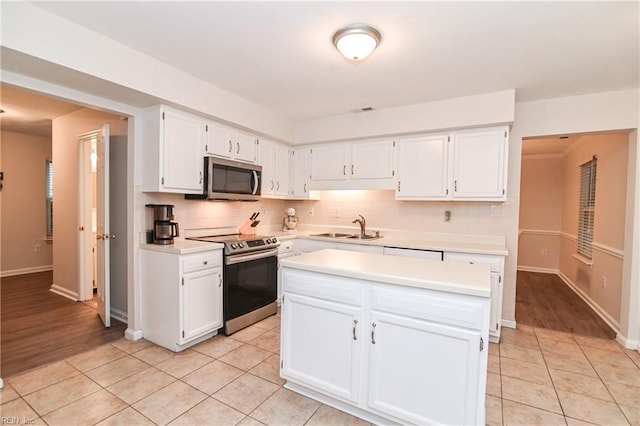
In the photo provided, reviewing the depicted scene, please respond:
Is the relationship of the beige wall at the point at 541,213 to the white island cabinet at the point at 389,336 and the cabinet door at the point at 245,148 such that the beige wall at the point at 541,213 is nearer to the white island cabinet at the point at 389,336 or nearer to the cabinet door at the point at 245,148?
the cabinet door at the point at 245,148

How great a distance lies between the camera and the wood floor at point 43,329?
2.62m

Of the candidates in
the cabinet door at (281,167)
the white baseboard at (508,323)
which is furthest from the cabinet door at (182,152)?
the white baseboard at (508,323)

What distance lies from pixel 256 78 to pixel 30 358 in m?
3.09

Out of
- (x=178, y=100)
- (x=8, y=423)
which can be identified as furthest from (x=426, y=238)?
(x=8, y=423)

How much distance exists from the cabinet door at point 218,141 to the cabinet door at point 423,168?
6.54ft

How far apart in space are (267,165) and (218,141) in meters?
0.84

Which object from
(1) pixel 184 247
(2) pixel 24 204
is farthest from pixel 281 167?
(2) pixel 24 204

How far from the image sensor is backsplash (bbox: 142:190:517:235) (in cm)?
349

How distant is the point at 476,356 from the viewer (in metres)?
1.54

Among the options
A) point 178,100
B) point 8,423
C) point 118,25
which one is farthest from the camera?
point 178,100

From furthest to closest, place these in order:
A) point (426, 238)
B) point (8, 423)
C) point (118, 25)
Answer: point (426, 238)
point (118, 25)
point (8, 423)

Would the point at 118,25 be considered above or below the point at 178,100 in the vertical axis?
above

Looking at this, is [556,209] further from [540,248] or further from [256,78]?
[256,78]

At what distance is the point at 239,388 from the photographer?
221 centimetres
